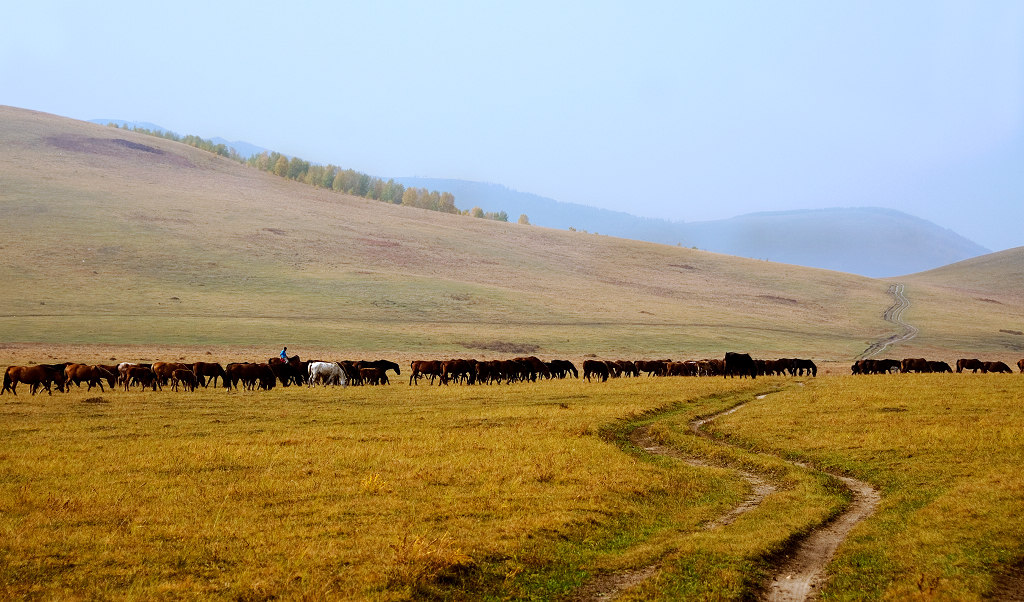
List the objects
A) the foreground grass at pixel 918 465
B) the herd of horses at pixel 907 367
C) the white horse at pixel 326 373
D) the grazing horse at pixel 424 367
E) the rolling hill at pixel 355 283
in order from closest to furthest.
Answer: the foreground grass at pixel 918 465 → the white horse at pixel 326 373 → the grazing horse at pixel 424 367 → the herd of horses at pixel 907 367 → the rolling hill at pixel 355 283

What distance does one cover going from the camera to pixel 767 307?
83.5 metres

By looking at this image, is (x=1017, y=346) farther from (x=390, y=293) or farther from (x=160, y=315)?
(x=160, y=315)

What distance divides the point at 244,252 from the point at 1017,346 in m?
70.0

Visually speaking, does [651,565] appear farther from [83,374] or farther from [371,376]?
[83,374]

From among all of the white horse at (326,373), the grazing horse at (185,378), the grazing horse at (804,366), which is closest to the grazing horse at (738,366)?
the grazing horse at (804,366)

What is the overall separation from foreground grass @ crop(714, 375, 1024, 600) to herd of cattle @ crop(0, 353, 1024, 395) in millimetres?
11138

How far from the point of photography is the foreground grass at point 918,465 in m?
9.30

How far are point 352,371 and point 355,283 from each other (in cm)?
3956

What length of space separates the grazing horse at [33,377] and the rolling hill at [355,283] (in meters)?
21.5

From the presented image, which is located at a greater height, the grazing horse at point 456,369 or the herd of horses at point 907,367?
the herd of horses at point 907,367

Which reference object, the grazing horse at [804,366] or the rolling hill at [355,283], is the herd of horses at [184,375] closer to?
the rolling hill at [355,283]

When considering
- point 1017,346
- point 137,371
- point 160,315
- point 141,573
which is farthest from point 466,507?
point 1017,346

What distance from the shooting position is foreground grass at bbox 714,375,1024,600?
9297mm

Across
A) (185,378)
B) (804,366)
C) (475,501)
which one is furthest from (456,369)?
(475,501)
